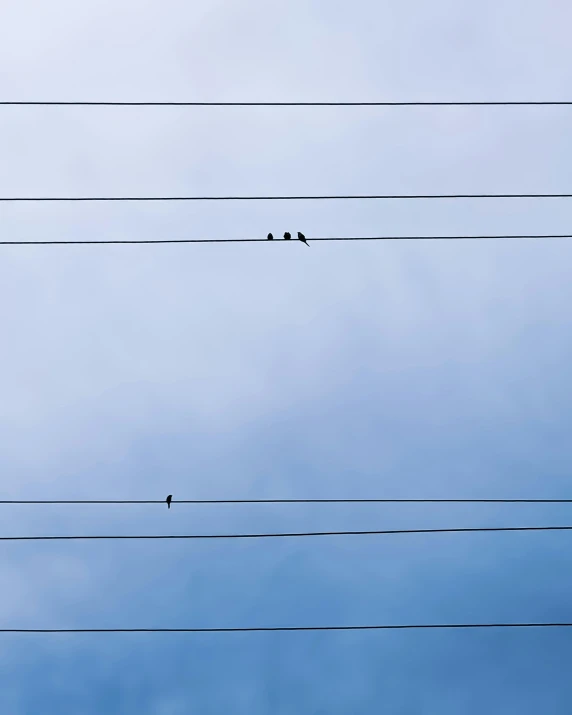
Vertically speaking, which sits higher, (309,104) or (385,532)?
(309,104)

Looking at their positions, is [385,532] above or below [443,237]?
below

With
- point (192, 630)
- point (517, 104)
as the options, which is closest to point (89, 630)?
point (192, 630)

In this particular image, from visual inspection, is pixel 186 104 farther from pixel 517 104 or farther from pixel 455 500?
pixel 455 500

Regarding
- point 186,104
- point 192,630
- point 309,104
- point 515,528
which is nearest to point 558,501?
point 515,528

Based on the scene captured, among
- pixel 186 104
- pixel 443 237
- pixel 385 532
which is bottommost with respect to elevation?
pixel 385 532

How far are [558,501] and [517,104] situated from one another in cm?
798

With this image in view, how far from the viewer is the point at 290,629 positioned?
18766mm

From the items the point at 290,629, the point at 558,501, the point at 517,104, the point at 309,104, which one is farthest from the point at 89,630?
the point at 517,104

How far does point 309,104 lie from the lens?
738 inches

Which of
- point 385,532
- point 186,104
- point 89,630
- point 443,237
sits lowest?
point 89,630

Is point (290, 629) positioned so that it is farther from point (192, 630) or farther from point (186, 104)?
point (186, 104)

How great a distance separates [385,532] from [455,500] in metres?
1.48

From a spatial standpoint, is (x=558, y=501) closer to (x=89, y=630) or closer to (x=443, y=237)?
(x=443, y=237)

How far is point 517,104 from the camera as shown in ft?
62.5
